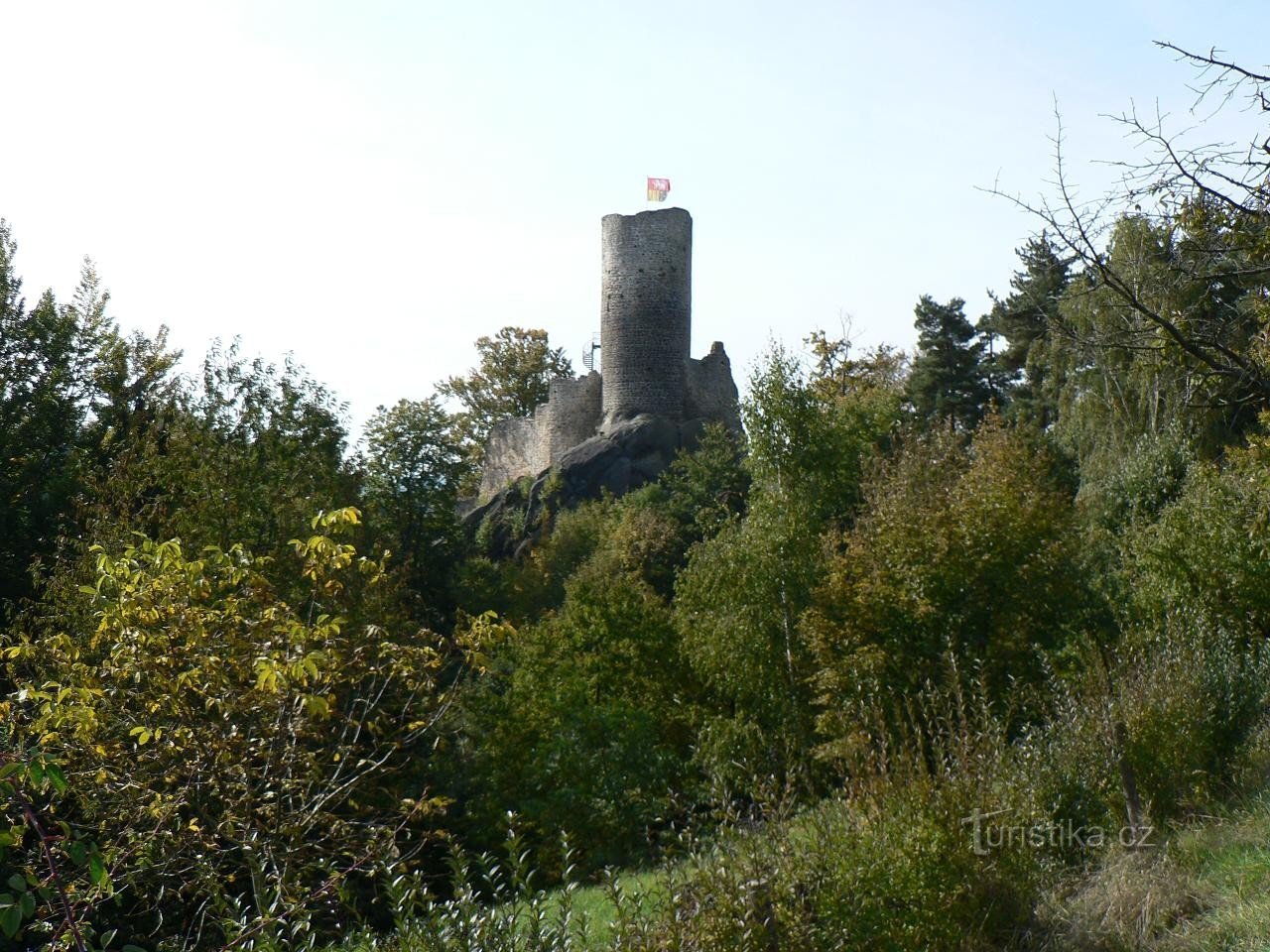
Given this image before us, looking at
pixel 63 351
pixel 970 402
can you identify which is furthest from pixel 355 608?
pixel 970 402

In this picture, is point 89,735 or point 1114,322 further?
point 1114,322

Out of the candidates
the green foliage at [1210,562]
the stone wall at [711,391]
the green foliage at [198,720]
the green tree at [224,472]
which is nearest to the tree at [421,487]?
the green tree at [224,472]

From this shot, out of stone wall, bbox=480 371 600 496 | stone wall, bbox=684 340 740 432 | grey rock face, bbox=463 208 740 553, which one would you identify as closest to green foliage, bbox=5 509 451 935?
grey rock face, bbox=463 208 740 553

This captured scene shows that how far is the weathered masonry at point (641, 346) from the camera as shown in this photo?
3906 centimetres

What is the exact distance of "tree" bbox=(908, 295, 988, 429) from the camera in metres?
Answer: 37.5

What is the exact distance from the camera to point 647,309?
3900 centimetres

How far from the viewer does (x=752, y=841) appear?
5.56 m

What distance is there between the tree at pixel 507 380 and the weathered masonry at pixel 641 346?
11445 mm

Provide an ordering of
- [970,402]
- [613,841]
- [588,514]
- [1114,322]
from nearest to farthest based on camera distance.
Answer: [613,841] → [1114,322] → [588,514] → [970,402]

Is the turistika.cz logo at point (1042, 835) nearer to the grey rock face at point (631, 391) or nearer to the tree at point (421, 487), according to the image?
the tree at point (421, 487)

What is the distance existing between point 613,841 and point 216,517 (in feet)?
24.7

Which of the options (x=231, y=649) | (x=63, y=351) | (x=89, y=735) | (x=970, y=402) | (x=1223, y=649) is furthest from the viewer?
(x=970, y=402)

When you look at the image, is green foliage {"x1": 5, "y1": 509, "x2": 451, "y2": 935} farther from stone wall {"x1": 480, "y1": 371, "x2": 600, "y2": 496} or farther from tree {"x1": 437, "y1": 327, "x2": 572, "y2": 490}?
tree {"x1": 437, "y1": 327, "x2": 572, "y2": 490}

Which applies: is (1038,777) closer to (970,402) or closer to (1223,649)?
(1223,649)
